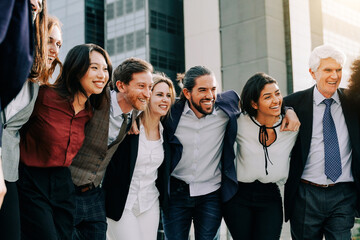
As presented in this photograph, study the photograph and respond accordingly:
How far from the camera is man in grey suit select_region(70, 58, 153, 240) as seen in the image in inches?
141

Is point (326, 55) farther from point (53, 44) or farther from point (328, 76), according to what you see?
point (53, 44)

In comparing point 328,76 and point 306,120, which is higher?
point 328,76

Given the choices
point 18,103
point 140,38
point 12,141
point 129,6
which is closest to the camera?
point 12,141

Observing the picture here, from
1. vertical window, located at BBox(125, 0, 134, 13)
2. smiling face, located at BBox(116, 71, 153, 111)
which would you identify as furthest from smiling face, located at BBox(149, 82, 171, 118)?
vertical window, located at BBox(125, 0, 134, 13)

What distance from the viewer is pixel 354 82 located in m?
4.14

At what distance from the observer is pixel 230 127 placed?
4293 mm

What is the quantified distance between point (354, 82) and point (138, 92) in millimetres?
1925

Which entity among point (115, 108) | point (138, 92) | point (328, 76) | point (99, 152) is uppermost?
point (328, 76)

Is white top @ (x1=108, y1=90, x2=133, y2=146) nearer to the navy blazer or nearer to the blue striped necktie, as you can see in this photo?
the navy blazer

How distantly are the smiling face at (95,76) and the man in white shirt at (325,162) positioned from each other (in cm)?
185

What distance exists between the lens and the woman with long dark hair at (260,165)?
418 centimetres

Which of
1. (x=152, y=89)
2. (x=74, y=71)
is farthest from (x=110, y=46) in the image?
(x=74, y=71)

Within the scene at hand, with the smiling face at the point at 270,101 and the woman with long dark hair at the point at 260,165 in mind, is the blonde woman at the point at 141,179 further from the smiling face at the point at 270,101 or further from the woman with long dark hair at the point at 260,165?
the smiling face at the point at 270,101

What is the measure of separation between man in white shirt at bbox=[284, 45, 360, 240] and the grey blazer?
2426 millimetres
